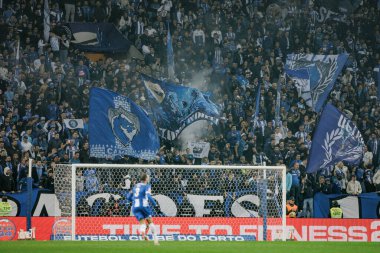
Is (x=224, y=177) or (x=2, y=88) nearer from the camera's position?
(x=224, y=177)

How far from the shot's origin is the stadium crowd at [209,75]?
25250 mm

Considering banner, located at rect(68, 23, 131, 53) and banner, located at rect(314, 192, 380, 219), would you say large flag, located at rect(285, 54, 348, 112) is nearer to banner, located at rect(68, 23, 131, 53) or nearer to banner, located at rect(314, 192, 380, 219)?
banner, located at rect(314, 192, 380, 219)

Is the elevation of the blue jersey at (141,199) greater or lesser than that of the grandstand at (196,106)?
lesser

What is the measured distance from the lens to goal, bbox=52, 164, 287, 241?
21828mm

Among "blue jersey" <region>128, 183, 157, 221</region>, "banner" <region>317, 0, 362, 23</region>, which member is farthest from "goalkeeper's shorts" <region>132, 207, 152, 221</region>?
"banner" <region>317, 0, 362, 23</region>

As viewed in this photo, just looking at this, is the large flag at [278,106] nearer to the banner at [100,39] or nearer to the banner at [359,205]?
the banner at [359,205]

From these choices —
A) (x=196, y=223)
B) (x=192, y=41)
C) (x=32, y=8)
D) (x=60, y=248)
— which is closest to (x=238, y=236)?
(x=196, y=223)

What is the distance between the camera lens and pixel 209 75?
2961 cm

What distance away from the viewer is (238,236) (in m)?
22.7

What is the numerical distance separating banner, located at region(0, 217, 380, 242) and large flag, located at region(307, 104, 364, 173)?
212 centimetres

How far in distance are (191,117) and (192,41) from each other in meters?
4.13

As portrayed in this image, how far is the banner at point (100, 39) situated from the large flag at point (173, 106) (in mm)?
3450

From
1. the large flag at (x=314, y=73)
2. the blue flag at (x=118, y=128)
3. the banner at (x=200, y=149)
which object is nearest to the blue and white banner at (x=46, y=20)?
the blue flag at (x=118, y=128)

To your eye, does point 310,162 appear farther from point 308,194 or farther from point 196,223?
point 196,223
